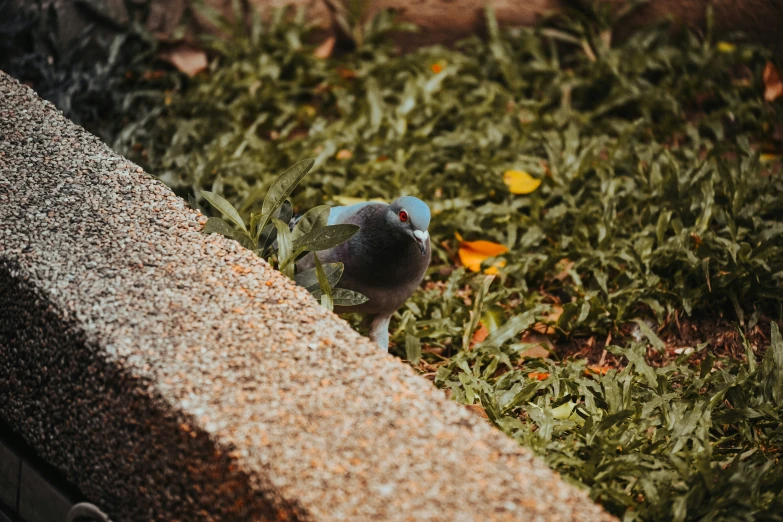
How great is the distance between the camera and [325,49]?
586 cm

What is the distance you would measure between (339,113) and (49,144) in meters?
2.51

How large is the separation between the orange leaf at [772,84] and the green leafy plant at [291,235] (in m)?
3.60

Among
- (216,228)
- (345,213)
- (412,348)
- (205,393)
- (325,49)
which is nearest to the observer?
(205,393)

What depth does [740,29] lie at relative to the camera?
5.60 metres

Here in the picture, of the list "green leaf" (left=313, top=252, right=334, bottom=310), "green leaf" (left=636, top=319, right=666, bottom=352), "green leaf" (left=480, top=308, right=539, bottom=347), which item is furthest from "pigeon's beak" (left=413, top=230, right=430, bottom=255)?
"green leaf" (left=636, top=319, right=666, bottom=352)

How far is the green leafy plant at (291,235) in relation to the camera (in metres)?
2.97

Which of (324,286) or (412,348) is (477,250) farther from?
(324,286)

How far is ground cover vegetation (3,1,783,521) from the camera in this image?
2992 millimetres

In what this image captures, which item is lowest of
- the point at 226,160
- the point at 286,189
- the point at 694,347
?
the point at 694,347

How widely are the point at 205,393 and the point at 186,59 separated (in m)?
3.83

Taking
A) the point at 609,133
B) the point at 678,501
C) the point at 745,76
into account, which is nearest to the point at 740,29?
the point at 745,76

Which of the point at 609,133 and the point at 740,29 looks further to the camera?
the point at 740,29

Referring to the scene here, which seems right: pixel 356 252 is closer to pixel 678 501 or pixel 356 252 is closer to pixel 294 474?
pixel 294 474

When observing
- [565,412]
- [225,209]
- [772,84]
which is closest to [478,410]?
[565,412]
